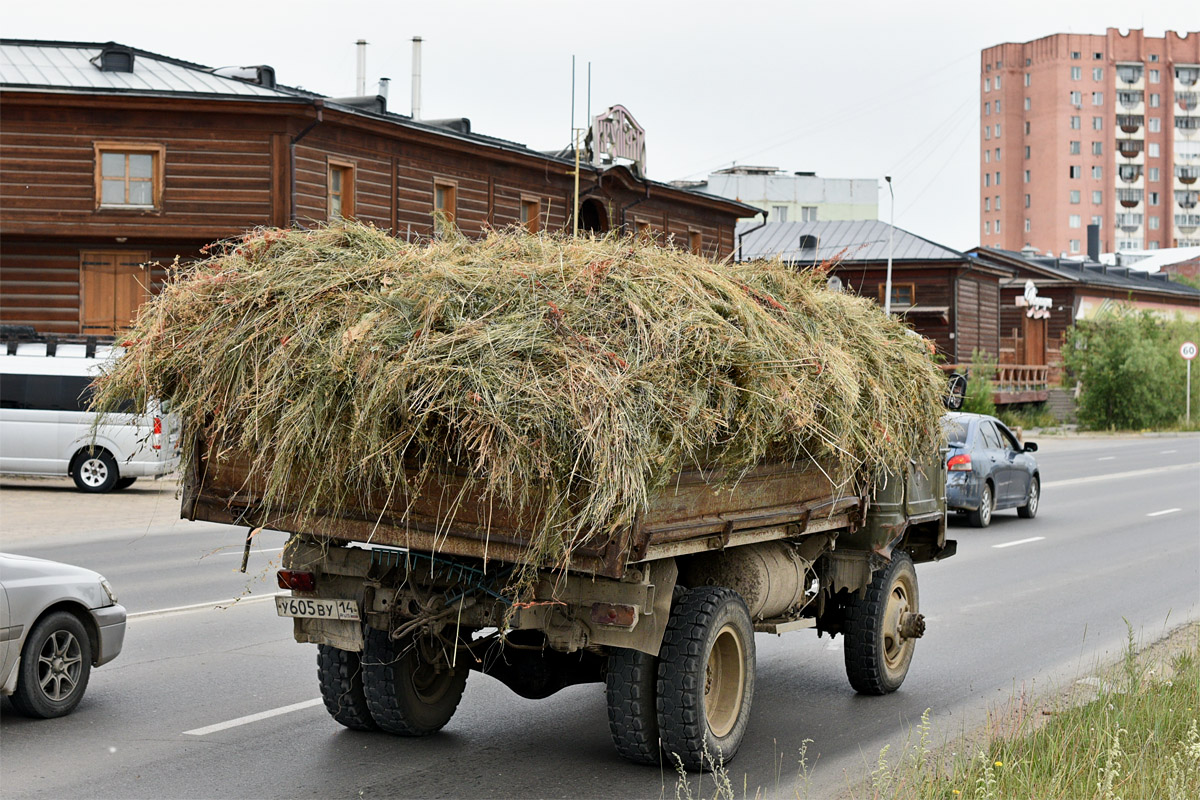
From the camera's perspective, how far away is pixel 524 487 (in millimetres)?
5305

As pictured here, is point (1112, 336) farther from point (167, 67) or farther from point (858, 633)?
point (858, 633)

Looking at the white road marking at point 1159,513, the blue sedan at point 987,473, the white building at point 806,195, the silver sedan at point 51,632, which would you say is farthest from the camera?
the white building at point 806,195

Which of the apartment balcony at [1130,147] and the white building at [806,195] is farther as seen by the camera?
the apartment balcony at [1130,147]

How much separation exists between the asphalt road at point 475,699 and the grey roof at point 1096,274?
59398mm

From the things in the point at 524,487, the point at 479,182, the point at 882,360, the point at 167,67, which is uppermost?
the point at 167,67

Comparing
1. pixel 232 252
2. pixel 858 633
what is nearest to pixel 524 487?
pixel 232 252

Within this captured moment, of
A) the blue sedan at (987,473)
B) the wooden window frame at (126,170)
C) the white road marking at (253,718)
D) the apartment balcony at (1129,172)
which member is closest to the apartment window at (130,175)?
the wooden window frame at (126,170)

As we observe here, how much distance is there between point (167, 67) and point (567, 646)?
31.8 meters

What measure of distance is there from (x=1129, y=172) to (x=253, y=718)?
143332 mm

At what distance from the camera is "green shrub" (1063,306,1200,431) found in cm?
5516

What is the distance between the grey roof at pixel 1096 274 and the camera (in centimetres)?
7325

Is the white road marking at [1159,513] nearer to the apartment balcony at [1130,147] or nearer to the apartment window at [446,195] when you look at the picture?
the apartment window at [446,195]

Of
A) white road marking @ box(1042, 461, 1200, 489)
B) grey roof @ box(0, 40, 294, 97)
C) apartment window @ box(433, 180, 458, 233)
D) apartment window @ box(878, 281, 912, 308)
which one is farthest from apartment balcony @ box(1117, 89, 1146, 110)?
grey roof @ box(0, 40, 294, 97)

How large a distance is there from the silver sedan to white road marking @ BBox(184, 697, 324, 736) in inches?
34.1
